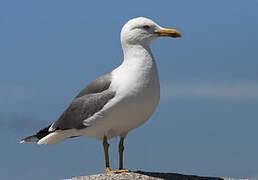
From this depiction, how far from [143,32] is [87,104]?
5.55 ft

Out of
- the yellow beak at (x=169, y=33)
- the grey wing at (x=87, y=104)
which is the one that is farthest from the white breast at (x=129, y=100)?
the yellow beak at (x=169, y=33)

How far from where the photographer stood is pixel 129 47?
1047 centimetres

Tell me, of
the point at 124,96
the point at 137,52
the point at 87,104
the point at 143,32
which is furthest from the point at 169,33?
the point at 87,104

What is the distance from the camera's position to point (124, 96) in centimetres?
1002

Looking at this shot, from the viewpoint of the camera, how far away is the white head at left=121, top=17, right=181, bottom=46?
410 inches

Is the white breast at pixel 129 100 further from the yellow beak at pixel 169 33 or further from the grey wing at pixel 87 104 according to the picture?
the yellow beak at pixel 169 33

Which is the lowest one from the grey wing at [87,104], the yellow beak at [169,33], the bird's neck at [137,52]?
the grey wing at [87,104]

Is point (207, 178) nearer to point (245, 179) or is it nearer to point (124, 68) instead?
point (245, 179)

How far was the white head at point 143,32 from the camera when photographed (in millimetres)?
10414

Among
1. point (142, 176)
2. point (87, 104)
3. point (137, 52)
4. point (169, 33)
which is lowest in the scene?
point (142, 176)

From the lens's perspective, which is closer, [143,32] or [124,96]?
[124,96]

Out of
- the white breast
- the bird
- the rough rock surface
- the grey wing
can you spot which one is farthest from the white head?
the rough rock surface

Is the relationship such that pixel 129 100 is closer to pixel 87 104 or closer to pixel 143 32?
pixel 87 104

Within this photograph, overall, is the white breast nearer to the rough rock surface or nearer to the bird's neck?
the bird's neck
